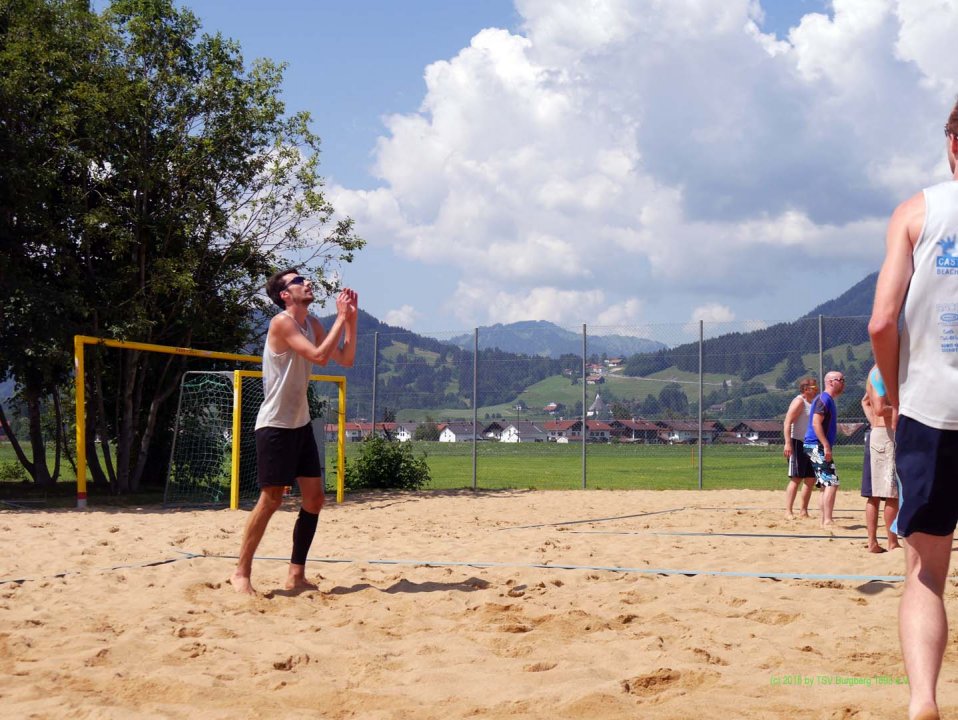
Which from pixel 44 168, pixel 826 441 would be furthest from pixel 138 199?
pixel 826 441

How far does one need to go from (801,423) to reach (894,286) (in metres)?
7.62

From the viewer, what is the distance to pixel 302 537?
5.53 metres

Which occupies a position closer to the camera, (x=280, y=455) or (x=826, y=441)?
(x=280, y=455)

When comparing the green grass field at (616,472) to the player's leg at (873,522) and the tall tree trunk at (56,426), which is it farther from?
the player's leg at (873,522)

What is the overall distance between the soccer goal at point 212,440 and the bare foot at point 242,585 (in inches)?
322

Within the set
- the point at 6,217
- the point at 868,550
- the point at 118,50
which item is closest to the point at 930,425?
the point at 868,550

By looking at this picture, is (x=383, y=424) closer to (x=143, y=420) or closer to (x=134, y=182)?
(x=143, y=420)

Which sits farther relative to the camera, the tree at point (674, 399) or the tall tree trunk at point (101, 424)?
the tree at point (674, 399)

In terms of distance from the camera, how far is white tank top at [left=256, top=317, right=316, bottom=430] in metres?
5.39

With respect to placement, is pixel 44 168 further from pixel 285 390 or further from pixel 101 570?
pixel 285 390

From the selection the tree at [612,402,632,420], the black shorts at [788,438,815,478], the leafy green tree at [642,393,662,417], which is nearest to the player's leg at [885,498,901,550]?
the black shorts at [788,438,815,478]

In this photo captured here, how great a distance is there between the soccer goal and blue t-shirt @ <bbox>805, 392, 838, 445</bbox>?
6.70 meters

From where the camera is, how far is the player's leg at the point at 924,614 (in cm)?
260

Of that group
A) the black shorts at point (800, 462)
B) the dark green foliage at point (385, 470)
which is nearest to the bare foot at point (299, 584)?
the black shorts at point (800, 462)
